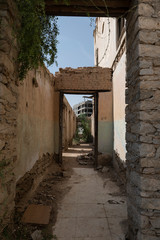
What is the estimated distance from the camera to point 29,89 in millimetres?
3713

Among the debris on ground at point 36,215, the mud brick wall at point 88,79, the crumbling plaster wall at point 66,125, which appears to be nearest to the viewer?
the debris on ground at point 36,215

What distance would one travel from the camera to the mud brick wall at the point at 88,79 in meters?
6.06

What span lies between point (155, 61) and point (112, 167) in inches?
200

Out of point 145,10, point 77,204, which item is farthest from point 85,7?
point 77,204

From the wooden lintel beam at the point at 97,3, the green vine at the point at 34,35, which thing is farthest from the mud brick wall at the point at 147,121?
the green vine at the point at 34,35

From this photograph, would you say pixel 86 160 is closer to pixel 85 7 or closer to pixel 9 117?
pixel 9 117

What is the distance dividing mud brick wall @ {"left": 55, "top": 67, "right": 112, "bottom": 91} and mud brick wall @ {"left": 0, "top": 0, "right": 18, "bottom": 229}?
370cm

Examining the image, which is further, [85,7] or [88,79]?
[88,79]

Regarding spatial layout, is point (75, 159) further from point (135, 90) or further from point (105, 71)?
point (135, 90)

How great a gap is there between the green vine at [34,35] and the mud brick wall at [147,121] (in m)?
1.30

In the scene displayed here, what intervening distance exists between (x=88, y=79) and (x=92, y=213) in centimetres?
439

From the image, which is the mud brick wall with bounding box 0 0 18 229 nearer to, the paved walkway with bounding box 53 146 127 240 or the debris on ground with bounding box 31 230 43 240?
the debris on ground with bounding box 31 230 43 240

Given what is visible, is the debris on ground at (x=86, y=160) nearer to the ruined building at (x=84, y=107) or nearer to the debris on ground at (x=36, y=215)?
the debris on ground at (x=36, y=215)

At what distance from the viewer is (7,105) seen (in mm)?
2314
